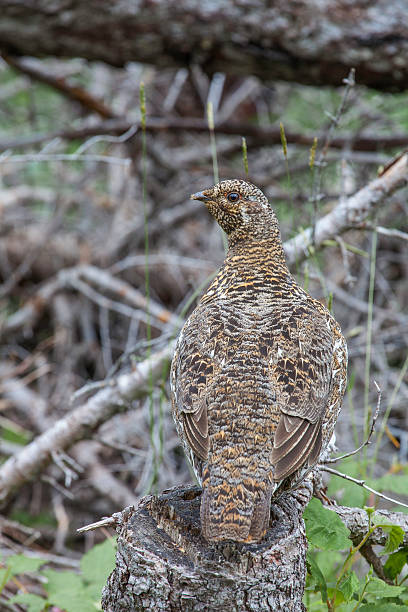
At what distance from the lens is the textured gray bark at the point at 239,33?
4641mm

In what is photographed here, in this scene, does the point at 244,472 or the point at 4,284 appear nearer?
the point at 244,472

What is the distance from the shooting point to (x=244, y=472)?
2145mm

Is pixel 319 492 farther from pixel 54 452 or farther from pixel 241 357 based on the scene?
pixel 54 452

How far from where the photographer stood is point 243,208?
10.6 feet

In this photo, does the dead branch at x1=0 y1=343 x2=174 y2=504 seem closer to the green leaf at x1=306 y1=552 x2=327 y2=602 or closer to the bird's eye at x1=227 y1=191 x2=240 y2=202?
the bird's eye at x1=227 y1=191 x2=240 y2=202

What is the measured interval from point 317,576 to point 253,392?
622 mm

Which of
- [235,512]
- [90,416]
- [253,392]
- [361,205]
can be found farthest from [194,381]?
[361,205]

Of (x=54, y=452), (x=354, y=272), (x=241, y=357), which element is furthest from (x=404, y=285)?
(x=241, y=357)

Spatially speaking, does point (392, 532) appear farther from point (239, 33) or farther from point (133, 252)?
point (133, 252)

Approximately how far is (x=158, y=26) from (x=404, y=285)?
310 centimetres

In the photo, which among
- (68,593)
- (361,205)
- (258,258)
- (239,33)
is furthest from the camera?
(239,33)

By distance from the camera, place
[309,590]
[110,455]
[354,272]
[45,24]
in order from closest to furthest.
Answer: [309,590] < [45,24] < [110,455] < [354,272]

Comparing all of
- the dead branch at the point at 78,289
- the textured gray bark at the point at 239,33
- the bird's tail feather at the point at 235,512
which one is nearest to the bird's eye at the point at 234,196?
the bird's tail feather at the point at 235,512

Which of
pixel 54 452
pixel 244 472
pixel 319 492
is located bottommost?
pixel 54 452
